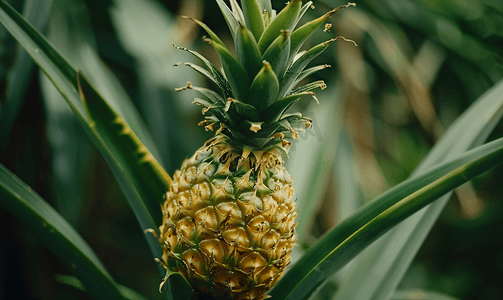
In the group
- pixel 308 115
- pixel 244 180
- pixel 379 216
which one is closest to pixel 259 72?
pixel 244 180

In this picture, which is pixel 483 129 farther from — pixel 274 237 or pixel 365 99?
pixel 365 99

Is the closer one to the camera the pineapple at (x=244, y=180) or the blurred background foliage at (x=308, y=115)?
the pineapple at (x=244, y=180)

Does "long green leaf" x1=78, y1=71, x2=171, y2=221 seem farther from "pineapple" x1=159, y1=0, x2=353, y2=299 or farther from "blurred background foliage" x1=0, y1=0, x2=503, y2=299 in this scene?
"blurred background foliage" x1=0, y1=0, x2=503, y2=299

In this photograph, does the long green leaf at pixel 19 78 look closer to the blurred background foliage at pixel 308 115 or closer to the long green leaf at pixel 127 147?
the blurred background foliage at pixel 308 115

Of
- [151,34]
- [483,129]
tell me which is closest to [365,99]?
[483,129]

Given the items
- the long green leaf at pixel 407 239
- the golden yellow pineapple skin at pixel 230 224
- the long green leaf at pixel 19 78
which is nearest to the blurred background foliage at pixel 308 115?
the long green leaf at pixel 19 78

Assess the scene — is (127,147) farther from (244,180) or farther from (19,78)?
(19,78)
